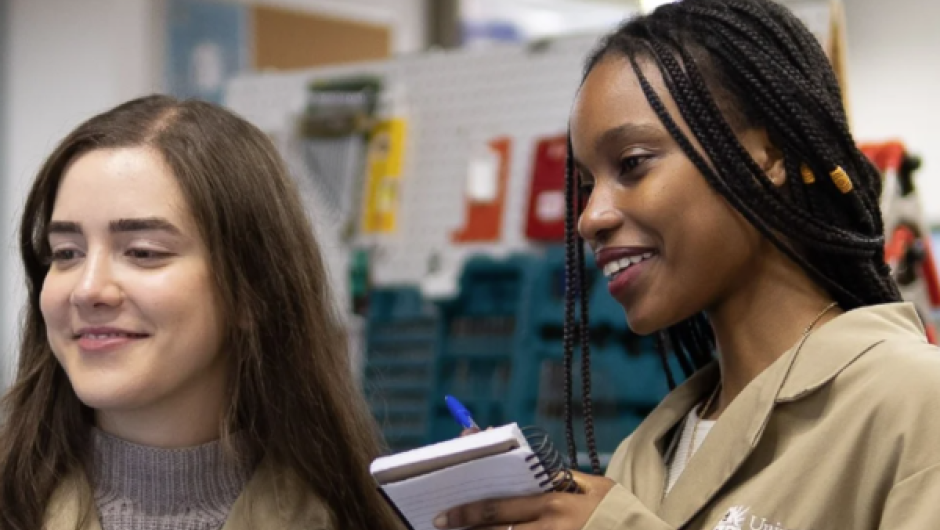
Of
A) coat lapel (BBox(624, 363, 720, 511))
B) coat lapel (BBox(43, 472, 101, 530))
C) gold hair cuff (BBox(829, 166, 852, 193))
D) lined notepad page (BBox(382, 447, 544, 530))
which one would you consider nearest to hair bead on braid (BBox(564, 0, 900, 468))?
gold hair cuff (BBox(829, 166, 852, 193))

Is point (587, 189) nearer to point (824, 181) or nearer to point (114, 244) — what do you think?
point (824, 181)

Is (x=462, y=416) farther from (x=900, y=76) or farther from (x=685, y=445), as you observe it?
(x=900, y=76)

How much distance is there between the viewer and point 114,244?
1379 millimetres

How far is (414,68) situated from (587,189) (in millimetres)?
2771

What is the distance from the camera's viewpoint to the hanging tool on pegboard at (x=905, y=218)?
2.44 m

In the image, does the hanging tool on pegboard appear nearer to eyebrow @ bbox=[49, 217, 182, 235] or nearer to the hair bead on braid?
the hair bead on braid

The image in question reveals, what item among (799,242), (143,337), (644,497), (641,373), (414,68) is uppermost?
(414,68)

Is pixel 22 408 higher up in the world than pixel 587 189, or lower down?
lower down

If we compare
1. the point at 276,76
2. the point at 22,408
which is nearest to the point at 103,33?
the point at 276,76

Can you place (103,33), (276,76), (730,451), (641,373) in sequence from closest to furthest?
(730,451), (641,373), (276,76), (103,33)

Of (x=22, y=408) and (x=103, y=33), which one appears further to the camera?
(x=103, y=33)

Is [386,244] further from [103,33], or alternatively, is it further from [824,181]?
[824,181]

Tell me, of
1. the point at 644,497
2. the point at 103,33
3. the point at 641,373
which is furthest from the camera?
the point at 103,33

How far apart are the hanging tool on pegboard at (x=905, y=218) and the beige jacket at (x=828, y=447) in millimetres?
1320
